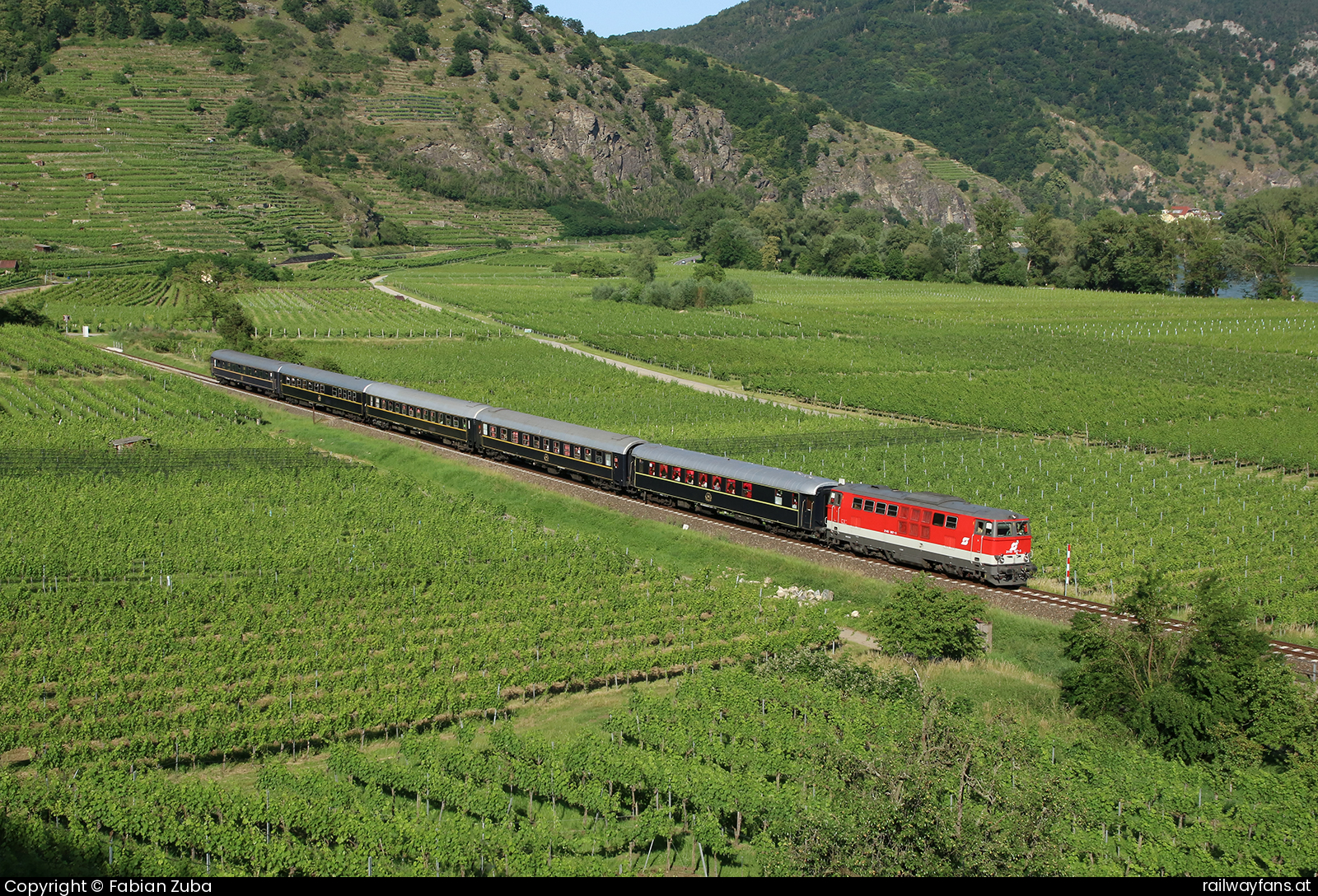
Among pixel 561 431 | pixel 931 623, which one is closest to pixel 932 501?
pixel 931 623

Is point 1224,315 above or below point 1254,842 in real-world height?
above

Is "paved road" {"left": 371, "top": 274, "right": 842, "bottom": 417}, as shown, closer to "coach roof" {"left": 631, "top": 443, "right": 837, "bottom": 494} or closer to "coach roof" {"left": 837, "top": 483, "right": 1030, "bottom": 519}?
"coach roof" {"left": 631, "top": 443, "right": 837, "bottom": 494}

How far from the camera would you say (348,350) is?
99.1 metres

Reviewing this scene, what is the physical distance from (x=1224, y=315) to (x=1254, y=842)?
435 ft

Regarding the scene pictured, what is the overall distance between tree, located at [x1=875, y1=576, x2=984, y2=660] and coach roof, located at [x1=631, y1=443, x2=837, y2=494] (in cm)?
957

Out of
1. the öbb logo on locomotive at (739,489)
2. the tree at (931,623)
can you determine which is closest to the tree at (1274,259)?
the öbb logo on locomotive at (739,489)

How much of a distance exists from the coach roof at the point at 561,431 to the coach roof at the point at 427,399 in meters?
1.33

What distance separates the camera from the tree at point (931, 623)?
1430 inches

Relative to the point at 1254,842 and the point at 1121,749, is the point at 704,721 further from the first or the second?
the point at 1254,842

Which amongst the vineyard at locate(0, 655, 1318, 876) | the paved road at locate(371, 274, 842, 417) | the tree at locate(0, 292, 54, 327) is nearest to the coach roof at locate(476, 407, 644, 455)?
the paved road at locate(371, 274, 842, 417)

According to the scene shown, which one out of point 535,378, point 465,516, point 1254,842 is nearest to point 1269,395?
point 535,378

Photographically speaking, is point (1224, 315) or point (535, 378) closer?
point (535, 378)

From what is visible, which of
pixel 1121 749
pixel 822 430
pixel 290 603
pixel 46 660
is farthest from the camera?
pixel 822 430

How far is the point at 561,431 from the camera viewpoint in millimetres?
58000
